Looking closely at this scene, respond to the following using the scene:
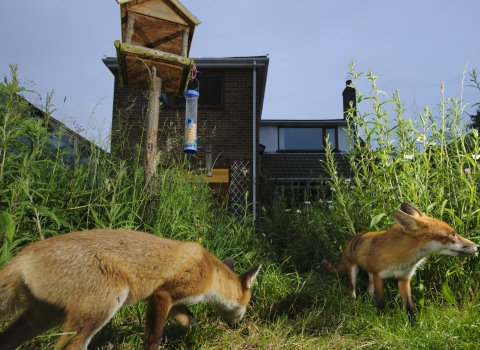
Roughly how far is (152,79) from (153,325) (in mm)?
3719

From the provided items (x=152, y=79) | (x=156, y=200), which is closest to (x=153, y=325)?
(x=156, y=200)

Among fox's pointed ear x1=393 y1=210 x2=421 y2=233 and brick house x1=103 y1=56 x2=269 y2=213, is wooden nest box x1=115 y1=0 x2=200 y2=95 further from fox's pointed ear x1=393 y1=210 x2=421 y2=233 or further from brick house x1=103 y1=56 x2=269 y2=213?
brick house x1=103 y1=56 x2=269 y2=213

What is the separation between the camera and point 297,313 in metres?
3.80

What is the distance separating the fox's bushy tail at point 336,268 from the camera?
4.20 metres

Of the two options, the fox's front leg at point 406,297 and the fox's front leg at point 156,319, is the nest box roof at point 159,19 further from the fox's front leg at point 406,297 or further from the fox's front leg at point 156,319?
the fox's front leg at point 406,297

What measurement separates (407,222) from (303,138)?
795 inches

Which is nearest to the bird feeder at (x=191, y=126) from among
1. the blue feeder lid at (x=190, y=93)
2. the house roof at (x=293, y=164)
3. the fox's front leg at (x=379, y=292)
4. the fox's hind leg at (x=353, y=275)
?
the blue feeder lid at (x=190, y=93)

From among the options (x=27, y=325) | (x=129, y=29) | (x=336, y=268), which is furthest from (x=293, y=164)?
(x=27, y=325)

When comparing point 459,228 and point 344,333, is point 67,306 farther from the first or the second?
point 459,228

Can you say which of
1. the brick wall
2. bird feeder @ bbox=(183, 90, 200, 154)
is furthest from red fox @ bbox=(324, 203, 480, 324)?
the brick wall

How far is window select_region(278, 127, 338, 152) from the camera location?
22.7m

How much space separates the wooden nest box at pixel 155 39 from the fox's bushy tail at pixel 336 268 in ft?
11.1

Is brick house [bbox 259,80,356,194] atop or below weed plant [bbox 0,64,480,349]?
atop

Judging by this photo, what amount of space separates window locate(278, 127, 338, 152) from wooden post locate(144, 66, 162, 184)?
58.1ft
